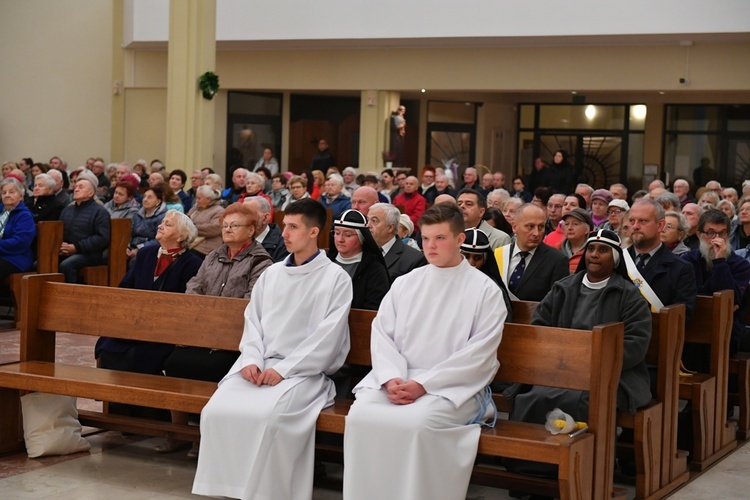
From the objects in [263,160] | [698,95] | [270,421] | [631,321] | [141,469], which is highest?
[698,95]

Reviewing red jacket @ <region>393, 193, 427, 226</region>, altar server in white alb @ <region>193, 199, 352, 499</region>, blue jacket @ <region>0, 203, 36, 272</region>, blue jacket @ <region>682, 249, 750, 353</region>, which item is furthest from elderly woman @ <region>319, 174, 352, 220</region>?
altar server in white alb @ <region>193, 199, 352, 499</region>

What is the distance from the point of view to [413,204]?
12734mm

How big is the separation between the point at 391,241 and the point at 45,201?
14.9 feet

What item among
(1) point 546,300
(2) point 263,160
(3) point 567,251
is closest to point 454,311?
(1) point 546,300

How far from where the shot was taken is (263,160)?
62.1ft

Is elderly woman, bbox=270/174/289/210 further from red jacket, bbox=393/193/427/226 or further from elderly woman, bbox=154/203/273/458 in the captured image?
elderly woman, bbox=154/203/273/458

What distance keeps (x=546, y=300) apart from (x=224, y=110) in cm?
1535

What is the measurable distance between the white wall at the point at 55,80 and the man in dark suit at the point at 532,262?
15.1 m

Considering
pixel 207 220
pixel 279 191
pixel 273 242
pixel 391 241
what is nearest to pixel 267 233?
pixel 273 242

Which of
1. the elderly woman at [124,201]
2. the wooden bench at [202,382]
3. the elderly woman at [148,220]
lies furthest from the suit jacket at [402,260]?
the elderly woman at [124,201]

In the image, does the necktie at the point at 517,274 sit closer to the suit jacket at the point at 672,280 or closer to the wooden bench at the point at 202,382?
the suit jacket at the point at 672,280

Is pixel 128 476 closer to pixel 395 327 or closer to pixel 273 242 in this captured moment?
pixel 395 327

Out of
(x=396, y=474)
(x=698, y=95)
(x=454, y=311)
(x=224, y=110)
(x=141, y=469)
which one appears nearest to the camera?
(x=396, y=474)

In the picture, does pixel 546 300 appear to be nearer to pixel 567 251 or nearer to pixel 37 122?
pixel 567 251
